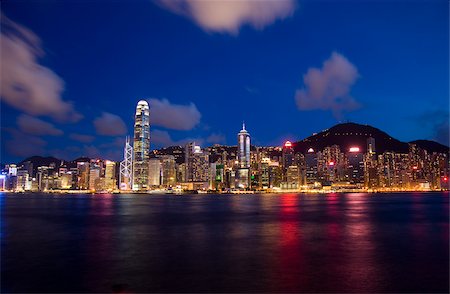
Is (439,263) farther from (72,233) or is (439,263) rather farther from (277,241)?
(72,233)

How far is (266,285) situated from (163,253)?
13.4 meters

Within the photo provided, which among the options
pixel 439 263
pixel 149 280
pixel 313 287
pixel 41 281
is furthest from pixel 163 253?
pixel 439 263

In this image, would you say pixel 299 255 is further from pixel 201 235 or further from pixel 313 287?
pixel 201 235

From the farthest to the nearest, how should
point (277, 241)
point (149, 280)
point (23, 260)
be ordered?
point (277, 241), point (23, 260), point (149, 280)

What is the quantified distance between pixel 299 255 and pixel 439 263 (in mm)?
10513

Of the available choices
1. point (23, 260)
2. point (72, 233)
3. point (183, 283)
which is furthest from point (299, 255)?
point (72, 233)

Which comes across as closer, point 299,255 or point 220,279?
point 220,279

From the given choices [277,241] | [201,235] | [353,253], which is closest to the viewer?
[353,253]

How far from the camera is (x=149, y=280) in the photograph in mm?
25531

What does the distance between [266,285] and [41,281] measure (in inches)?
544

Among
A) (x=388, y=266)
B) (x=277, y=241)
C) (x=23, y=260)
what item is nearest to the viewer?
(x=388, y=266)

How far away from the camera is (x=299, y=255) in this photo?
33.8m

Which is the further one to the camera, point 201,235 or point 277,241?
point 201,235

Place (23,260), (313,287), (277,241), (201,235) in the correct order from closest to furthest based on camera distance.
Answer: (313,287), (23,260), (277,241), (201,235)
